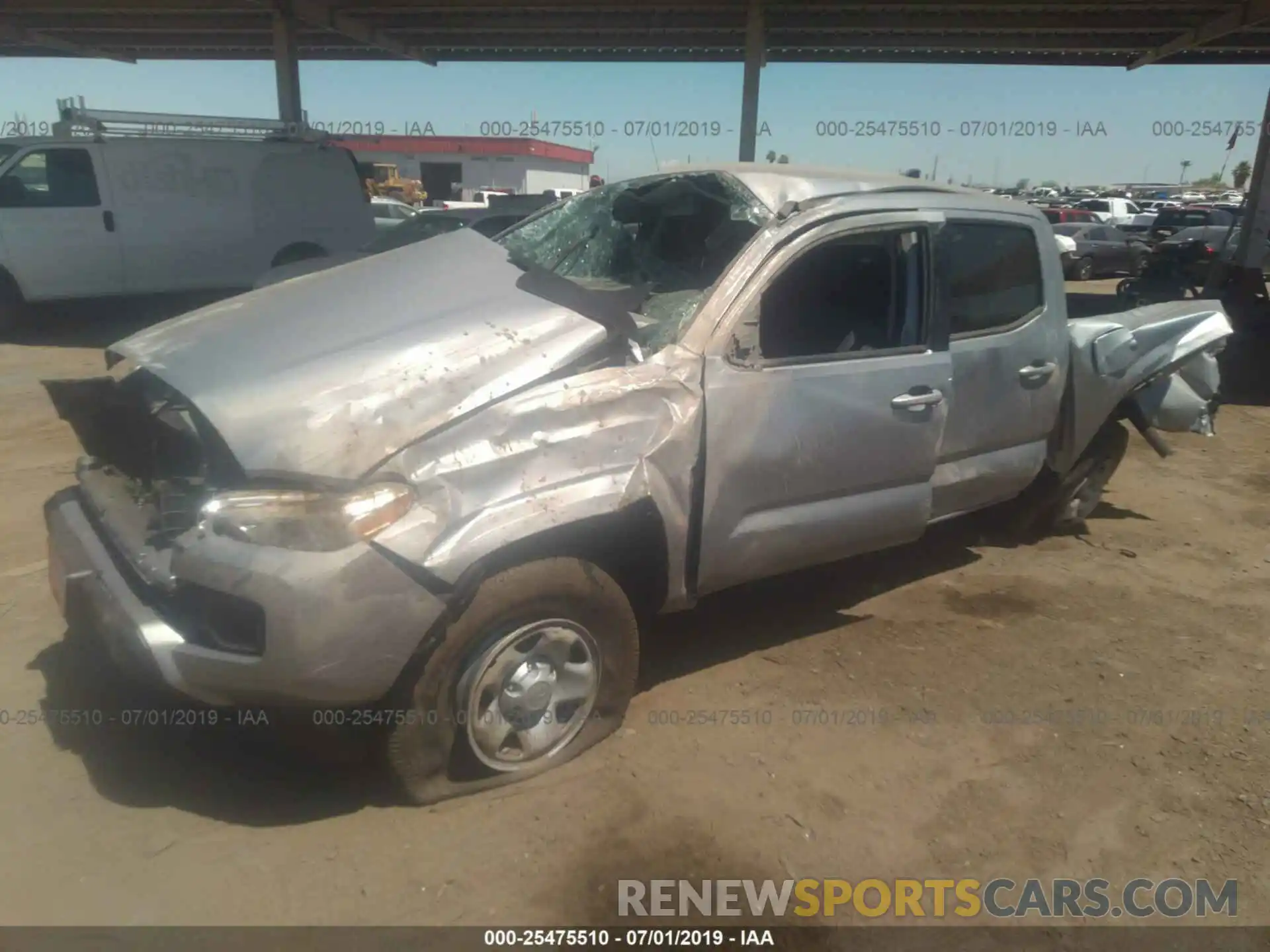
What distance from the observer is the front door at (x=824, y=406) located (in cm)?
314

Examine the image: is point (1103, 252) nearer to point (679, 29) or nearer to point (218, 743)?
point (679, 29)

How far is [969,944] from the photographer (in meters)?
2.43

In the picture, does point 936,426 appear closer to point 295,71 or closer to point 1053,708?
point 1053,708

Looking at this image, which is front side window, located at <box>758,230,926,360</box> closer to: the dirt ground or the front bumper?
the dirt ground

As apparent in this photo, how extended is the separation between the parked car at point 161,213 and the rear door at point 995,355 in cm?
951

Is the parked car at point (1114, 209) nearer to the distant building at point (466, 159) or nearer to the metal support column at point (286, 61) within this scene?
the metal support column at point (286, 61)

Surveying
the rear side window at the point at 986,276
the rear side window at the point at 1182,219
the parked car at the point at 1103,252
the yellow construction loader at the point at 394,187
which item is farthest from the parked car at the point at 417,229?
the yellow construction loader at the point at 394,187

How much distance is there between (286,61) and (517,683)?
54.1ft

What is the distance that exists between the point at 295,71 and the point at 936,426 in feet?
52.9

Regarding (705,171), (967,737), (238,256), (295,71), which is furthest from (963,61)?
(967,737)

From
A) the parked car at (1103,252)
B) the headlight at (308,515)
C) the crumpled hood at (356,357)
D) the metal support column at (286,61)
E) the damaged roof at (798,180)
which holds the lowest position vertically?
the parked car at (1103,252)

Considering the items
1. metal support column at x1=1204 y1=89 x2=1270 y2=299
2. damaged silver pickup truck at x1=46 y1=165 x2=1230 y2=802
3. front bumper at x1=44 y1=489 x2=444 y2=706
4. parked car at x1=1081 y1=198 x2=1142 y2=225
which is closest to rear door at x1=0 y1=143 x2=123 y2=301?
damaged silver pickup truck at x1=46 y1=165 x2=1230 y2=802

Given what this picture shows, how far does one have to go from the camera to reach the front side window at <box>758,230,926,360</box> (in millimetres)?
3578

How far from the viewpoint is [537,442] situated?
8.86 feet
